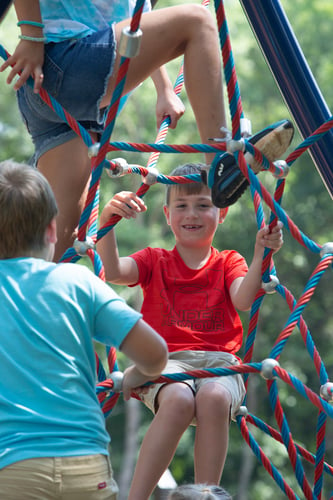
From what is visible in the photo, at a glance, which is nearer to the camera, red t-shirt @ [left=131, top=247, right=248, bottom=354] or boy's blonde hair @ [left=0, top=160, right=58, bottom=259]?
boy's blonde hair @ [left=0, top=160, right=58, bottom=259]

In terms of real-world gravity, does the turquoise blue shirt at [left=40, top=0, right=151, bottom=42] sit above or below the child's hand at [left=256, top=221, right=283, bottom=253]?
above

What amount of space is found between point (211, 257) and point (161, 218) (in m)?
10.4

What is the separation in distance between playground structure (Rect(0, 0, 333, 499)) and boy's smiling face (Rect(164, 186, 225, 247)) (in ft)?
0.42

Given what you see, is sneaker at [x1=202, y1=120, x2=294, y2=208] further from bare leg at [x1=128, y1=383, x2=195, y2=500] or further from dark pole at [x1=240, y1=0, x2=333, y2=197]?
bare leg at [x1=128, y1=383, x2=195, y2=500]

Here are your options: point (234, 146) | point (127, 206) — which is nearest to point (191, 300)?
point (127, 206)

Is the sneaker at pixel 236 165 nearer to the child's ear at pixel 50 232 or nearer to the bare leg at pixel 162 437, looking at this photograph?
the bare leg at pixel 162 437

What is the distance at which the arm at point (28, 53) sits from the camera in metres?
1.72

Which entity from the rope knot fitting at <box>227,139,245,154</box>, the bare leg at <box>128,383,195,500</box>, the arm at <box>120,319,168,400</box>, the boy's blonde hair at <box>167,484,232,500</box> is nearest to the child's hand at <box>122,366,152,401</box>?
the arm at <box>120,319,168,400</box>

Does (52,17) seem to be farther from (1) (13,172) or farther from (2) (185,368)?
(2) (185,368)

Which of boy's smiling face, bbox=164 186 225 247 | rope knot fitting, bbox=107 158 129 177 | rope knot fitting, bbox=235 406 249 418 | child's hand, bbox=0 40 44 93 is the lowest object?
rope knot fitting, bbox=235 406 249 418

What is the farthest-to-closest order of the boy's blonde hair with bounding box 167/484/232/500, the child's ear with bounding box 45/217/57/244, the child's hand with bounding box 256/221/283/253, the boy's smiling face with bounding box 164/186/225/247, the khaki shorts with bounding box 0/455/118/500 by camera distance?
1. the boy's smiling face with bounding box 164/186/225/247
2. the child's hand with bounding box 256/221/283/253
3. the boy's blonde hair with bounding box 167/484/232/500
4. the child's ear with bounding box 45/217/57/244
5. the khaki shorts with bounding box 0/455/118/500

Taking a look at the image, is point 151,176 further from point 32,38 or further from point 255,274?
point 32,38

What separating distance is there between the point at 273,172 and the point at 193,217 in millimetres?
461

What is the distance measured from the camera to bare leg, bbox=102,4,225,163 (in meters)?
1.83
